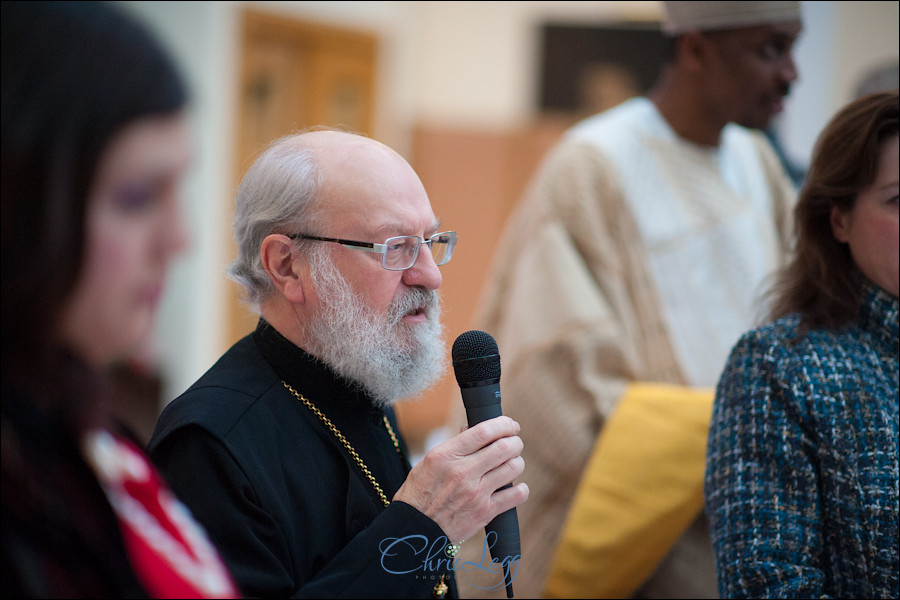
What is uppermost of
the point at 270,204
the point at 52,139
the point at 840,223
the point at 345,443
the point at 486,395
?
the point at 52,139

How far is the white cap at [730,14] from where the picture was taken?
95.2 inches

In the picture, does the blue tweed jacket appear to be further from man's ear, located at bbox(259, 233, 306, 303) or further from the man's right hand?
man's ear, located at bbox(259, 233, 306, 303)

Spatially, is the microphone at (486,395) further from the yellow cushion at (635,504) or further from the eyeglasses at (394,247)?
the yellow cushion at (635,504)

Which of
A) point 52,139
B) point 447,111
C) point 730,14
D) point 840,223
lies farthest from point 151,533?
point 447,111

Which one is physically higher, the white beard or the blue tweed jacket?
the white beard

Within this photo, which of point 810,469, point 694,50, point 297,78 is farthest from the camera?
point 297,78

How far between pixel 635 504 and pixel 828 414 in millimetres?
716

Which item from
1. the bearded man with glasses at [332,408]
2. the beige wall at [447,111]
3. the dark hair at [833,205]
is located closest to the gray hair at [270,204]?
the bearded man with glasses at [332,408]

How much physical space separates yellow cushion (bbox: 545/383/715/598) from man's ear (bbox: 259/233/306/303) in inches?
46.3

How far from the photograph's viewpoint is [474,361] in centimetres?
143

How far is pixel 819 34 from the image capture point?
9.86ft

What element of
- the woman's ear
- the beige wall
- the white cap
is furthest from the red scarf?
the beige wall

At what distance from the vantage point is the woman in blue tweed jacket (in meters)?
1.68

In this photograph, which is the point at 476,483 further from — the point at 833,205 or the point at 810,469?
the point at 833,205
